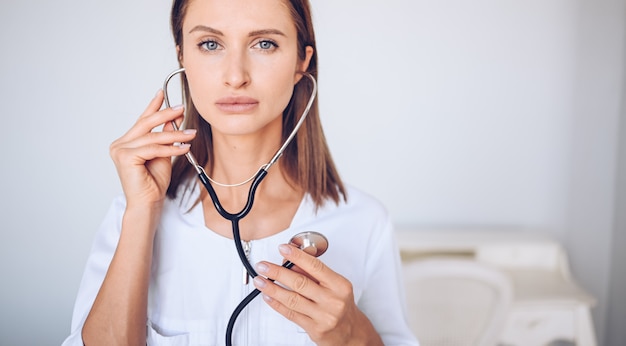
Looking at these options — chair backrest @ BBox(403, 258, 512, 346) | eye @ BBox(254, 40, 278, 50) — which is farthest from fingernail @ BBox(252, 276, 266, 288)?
chair backrest @ BBox(403, 258, 512, 346)

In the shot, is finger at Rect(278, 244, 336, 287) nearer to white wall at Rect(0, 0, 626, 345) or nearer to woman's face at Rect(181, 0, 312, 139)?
woman's face at Rect(181, 0, 312, 139)

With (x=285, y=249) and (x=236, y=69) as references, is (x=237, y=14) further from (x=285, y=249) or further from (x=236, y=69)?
(x=285, y=249)

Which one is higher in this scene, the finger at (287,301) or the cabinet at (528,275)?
the finger at (287,301)

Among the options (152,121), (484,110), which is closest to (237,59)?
(152,121)

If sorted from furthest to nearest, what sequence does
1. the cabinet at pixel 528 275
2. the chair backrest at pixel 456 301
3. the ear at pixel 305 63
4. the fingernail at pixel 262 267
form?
the cabinet at pixel 528 275 < the chair backrest at pixel 456 301 < the ear at pixel 305 63 < the fingernail at pixel 262 267

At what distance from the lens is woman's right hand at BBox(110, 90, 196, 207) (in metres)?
0.72

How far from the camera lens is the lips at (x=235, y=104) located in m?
0.75

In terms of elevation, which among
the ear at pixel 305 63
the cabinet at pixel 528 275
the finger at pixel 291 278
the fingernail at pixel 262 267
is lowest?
the cabinet at pixel 528 275

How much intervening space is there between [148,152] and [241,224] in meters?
0.21

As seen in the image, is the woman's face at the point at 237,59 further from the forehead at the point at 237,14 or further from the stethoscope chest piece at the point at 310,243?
the stethoscope chest piece at the point at 310,243

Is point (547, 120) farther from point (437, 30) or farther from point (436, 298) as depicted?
point (436, 298)

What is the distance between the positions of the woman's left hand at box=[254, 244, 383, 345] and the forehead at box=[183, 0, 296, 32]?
312 mm

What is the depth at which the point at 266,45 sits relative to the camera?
0.78m

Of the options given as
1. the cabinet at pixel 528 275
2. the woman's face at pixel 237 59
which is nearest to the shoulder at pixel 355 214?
the woman's face at pixel 237 59
